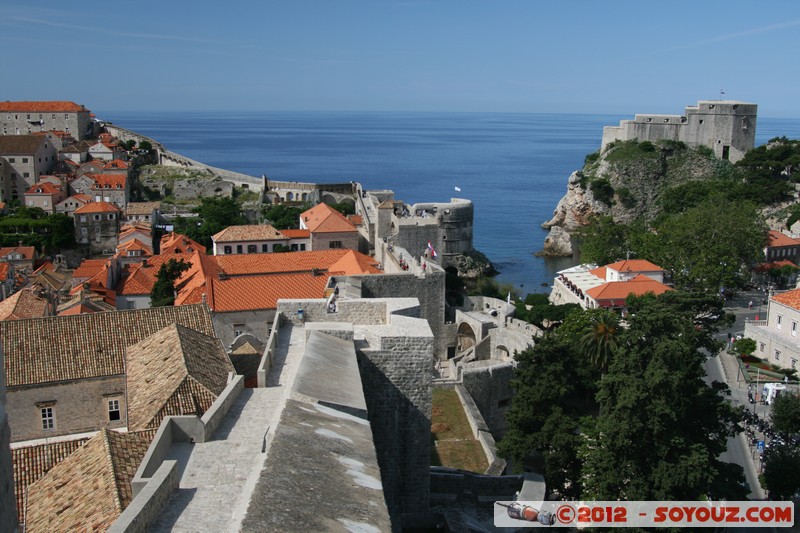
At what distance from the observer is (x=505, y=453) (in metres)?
16.5

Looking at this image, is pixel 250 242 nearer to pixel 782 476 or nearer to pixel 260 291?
pixel 260 291

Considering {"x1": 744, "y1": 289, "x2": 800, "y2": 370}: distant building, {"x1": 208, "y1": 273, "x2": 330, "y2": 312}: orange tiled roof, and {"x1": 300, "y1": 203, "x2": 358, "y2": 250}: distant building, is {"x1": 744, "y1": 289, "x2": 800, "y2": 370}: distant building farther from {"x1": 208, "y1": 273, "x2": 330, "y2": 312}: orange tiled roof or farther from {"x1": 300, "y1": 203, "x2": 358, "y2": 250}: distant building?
{"x1": 300, "y1": 203, "x2": 358, "y2": 250}: distant building

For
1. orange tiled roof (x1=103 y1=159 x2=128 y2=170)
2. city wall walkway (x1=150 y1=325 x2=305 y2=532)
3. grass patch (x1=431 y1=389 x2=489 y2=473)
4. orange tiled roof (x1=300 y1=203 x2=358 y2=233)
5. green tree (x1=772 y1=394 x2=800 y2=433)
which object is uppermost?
orange tiled roof (x1=103 y1=159 x2=128 y2=170)

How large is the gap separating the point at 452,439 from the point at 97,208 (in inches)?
1616

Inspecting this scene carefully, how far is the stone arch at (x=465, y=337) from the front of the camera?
3042 cm

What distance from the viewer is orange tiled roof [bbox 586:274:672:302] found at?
36.4m

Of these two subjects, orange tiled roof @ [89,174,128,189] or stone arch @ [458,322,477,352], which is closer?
stone arch @ [458,322,477,352]

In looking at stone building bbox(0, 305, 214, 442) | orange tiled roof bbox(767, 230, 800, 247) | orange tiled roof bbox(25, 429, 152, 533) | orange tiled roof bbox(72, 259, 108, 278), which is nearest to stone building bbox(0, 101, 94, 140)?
orange tiled roof bbox(72, 259, 108, 278)

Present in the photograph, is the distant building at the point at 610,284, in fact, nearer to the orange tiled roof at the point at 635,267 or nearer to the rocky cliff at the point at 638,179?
Result: the orange tiled roof at the point at 635,267

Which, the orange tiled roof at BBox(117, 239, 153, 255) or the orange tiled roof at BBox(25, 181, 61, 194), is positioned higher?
the orange tiled roof at BBox(25, 181, 61, 194)

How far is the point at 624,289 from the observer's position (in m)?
36.9

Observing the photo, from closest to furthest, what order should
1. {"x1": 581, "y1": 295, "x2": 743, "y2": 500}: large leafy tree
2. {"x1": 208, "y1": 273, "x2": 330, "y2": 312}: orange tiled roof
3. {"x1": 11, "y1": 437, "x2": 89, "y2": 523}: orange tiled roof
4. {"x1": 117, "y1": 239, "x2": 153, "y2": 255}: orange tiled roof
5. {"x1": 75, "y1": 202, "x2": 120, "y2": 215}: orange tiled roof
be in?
{"x1": 11, "y1": 437, "x2": 89, "y2": 523}: orange tiled roof < {"x1": 581, "y1": 295, "x2": 743, "y2": 500}: large leafy tree < {"x1": 208, "y1": 273, "x2": 330, "y2": 312}: orange tiled roof < {"x1": 117, "y1": 239, "x2": 153, "y2": 255}: orange tiled roof < {"x1": 75, "y1": 202, "x2": 120, "y2": 215}: orange tiled roof

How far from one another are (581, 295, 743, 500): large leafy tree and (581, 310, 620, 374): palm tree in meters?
5.37

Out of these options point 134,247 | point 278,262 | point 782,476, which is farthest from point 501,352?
point 134,247
